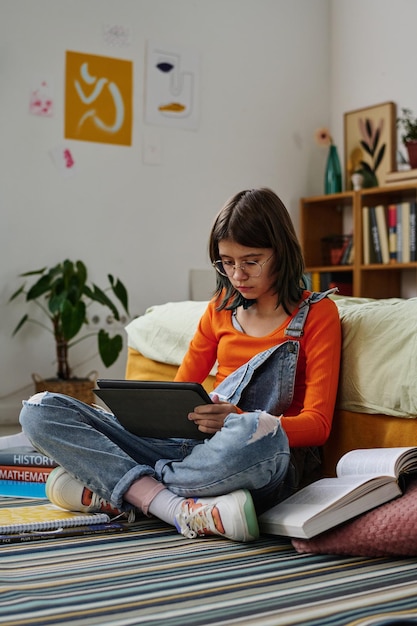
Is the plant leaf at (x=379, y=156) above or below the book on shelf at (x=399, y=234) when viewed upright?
above

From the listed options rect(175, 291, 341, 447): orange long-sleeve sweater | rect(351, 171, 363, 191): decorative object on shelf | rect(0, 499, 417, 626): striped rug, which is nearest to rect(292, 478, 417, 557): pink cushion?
rect(0, 499, 417, 626): striped rug

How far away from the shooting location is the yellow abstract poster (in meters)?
3.77

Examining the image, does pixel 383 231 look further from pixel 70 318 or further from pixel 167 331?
pixel 167 331

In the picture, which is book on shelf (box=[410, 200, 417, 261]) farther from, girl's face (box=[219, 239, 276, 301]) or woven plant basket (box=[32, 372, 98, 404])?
girl's face (box=[219, 239, 276, 301])

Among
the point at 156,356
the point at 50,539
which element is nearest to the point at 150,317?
the point at 156,356

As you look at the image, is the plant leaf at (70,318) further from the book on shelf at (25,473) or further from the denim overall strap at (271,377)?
the denim overall strap at (271,377)

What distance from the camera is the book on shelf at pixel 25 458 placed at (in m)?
1.90

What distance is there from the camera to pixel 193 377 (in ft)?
6.33

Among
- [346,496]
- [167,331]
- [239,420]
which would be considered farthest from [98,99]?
[346,496]

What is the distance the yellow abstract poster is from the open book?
104 inches

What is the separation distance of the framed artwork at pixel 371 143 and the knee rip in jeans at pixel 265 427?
9.38ft

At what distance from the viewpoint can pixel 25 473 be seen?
193cm

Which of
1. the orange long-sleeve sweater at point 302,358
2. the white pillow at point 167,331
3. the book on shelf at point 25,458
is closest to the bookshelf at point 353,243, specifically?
the white pillow at point 167,331

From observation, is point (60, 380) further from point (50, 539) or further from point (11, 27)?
point (50, 539)
